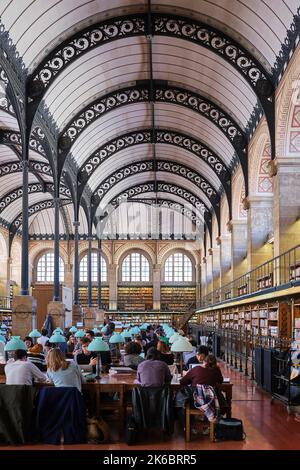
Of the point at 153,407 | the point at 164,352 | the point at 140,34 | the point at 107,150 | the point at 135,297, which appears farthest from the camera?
the point at 135,297

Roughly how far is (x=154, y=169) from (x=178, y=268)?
526 inches

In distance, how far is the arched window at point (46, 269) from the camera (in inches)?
1799

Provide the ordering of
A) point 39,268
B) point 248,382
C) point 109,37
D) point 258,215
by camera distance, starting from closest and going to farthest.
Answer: point 248,382, point 109,37, point 258,215, point 39,268

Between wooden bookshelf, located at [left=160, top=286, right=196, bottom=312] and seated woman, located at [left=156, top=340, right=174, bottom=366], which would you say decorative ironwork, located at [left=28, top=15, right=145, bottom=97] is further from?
wooden bookshelf, located at [left=160, top=286, right=196, bottom=312]

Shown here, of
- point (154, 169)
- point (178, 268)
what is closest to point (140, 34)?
point (154, 169)

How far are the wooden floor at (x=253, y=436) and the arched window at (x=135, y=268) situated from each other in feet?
115

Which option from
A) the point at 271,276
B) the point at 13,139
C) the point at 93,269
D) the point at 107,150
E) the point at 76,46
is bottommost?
the point at 271,276

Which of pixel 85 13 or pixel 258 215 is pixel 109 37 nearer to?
pixel 85 13

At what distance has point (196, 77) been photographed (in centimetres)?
2217

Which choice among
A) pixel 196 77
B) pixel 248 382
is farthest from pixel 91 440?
pixel 196 77

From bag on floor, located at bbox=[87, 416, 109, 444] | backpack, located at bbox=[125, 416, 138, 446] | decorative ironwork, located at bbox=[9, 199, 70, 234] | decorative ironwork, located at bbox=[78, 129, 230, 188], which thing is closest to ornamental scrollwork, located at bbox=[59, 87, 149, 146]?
decorative ironwork, located at bbox=[78, 129, 230, 188]

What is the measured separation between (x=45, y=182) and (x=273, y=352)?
87.7 ft

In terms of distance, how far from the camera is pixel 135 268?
45.6 m

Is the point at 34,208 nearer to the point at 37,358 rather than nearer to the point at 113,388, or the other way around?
the point at 37,358
